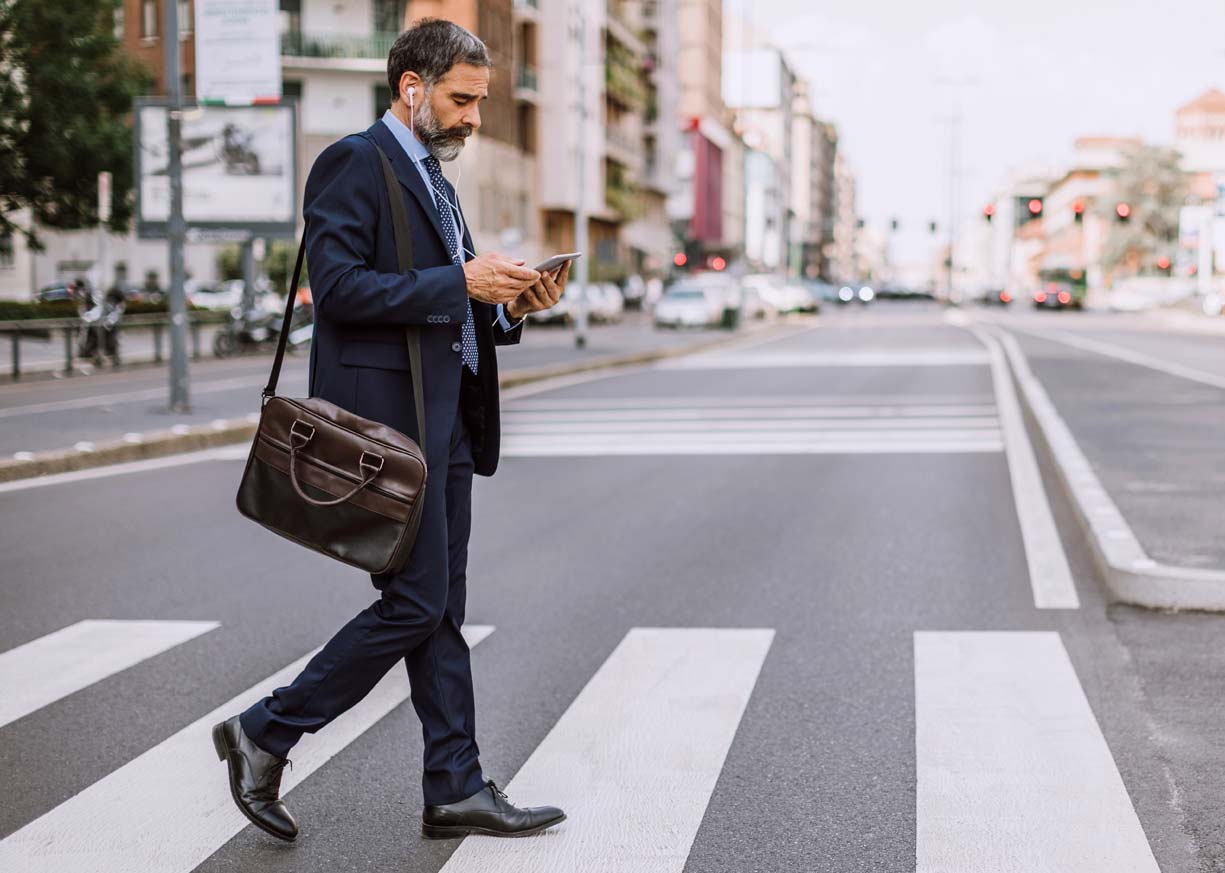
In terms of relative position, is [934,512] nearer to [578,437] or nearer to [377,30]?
[578,437]

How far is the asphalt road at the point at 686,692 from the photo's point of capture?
12.6 feet

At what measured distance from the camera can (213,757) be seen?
14.9 feet

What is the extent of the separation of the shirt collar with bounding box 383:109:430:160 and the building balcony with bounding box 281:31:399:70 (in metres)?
48.3

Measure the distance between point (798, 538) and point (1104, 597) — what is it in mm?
2104

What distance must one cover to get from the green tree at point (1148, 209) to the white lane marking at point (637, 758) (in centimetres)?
11939

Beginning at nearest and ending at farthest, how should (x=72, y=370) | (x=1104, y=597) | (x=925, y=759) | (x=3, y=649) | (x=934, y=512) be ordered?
(x=925, y=759), (x=3, y=649), (x=1104, y=597), (x=934, y=512), (x=72, y=370)

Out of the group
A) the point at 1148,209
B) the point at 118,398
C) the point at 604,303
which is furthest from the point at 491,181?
the point at 1148,209

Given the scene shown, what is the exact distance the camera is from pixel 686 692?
5.35m

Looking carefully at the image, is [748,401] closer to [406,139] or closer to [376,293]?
[406,139]

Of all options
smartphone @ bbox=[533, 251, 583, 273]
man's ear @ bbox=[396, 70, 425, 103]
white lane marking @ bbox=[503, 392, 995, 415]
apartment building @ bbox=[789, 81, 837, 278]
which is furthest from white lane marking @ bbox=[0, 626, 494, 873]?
apartment building @ bbox=[789, 81, 837, 278]

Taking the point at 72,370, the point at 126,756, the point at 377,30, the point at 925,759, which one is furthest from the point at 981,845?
the point at 377,30

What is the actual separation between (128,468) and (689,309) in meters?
38.4

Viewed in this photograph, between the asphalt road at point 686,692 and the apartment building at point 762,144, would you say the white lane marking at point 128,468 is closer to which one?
the asphalt road at point 686,692

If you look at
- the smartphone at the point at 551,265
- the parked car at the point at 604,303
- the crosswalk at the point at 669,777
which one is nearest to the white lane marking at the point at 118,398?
the crosswalk at the point at 669,777
